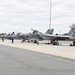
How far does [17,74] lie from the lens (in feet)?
41.7

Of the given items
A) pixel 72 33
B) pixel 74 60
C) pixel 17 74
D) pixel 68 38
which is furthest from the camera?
pixel 72 33

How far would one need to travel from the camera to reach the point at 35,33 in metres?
69.4

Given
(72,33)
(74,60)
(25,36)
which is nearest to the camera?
(74,60)

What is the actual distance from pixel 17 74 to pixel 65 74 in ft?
6.70

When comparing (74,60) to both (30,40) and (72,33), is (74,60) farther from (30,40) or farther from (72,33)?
(30,40)

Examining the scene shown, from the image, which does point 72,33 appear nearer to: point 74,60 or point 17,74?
point 74,60

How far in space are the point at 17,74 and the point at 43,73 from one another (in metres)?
1.19

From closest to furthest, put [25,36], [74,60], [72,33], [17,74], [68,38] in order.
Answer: [17,74] < [74,60] < [68,38] < [72,33] < [25,36]

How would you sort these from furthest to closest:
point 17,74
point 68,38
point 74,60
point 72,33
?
1. point 72,33
2. point 68,38
3. point 74,60
4. point 17,74

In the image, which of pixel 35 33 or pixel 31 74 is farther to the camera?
pixel 35 33

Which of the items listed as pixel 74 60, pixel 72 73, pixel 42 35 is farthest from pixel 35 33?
pixel 72 73

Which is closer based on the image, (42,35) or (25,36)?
(42,35)

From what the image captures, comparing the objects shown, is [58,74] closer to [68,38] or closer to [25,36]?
[68,38]

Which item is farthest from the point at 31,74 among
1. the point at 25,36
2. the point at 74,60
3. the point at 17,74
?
the point at 25,36
